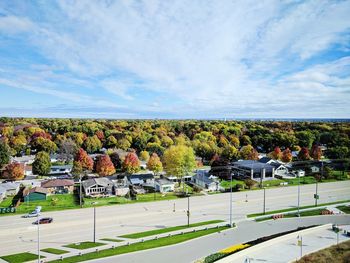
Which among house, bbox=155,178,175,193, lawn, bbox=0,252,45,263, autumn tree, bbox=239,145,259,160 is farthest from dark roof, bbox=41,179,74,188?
autumn tree, bbox=239,145,259,160

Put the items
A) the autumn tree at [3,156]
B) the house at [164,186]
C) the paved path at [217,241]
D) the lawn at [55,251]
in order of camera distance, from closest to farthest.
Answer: the paved path at [217,241], the lawn at [55,251], the house at [164,186], the autumn tree at [3,156]

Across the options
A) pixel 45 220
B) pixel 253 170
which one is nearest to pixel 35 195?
pixel 45 220

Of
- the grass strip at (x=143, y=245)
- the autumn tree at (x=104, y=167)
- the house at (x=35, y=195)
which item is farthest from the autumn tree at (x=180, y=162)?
the house at (x=35, y=195)

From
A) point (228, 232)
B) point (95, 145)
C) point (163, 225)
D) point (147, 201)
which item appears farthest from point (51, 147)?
point (228, 232)

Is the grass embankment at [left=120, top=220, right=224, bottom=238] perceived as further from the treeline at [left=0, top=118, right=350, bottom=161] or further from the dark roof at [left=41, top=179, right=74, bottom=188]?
the treeline at [left=0, top=118, right=350, bottom=161]

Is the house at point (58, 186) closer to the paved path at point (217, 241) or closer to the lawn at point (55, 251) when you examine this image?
the lawn at point (55, 251)

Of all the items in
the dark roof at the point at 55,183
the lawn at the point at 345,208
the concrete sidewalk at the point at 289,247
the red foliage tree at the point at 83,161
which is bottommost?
the lawn at the point at 345,208
